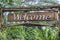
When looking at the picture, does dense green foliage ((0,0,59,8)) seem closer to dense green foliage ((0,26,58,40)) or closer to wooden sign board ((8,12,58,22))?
dense green foliage ((0,26,58,40))

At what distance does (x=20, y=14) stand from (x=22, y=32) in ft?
2.51

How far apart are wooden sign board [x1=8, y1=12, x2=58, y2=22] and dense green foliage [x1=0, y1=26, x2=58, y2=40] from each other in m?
0.50

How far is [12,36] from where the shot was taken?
9.21 feet

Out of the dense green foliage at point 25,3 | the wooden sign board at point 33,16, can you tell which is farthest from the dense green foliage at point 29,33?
the wooden sign board at point 33,16

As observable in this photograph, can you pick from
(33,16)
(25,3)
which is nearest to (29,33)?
(25,3)

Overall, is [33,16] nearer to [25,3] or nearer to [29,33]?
[29,33]

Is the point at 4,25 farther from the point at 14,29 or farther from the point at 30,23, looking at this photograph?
the point at 14,29

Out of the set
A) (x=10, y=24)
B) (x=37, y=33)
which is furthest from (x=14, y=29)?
(x=10, y=24)

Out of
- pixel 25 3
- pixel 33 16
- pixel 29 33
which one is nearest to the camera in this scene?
pixel 33 16

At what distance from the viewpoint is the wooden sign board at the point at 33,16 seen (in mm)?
2162

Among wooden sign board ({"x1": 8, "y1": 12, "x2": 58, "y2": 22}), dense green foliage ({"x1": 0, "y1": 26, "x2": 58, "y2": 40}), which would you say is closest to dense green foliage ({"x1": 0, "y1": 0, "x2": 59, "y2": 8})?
dense green foliage ({"x1": 0, "y1": 26, "x2": 58, "y2": 40})

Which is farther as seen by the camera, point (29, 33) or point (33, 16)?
point (29, 33)

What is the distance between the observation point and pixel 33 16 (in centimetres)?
219

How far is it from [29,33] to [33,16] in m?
0.90
